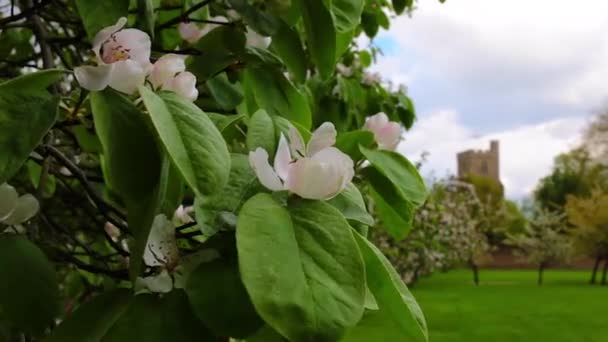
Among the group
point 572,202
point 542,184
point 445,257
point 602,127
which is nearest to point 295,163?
point 445,257

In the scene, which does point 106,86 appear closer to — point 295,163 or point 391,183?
point 295,163

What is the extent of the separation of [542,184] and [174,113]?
74.4ft

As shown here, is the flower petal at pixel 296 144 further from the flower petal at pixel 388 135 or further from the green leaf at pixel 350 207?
the flower petal at pixel 388 135

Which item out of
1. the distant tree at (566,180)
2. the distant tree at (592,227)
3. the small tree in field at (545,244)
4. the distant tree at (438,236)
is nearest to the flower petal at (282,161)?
the distant tree at (438,236)

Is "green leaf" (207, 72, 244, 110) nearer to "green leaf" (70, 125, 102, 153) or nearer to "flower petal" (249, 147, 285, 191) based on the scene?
"green leaf" (70, 125, 102, 153)

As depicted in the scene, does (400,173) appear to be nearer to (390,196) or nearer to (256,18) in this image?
(390,196)

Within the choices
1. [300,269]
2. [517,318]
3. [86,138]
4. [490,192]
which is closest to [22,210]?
[86,138]

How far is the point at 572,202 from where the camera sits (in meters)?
15.1

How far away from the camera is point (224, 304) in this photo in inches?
16.7

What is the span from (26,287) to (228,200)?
18 cm

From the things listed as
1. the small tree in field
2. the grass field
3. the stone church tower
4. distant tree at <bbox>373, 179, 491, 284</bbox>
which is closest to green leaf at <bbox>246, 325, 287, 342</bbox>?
the grass field

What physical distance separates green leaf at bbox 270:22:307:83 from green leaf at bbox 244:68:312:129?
0.03 meters

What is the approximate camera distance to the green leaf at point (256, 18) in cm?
70

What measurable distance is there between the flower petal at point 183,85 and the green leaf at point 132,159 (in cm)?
8
